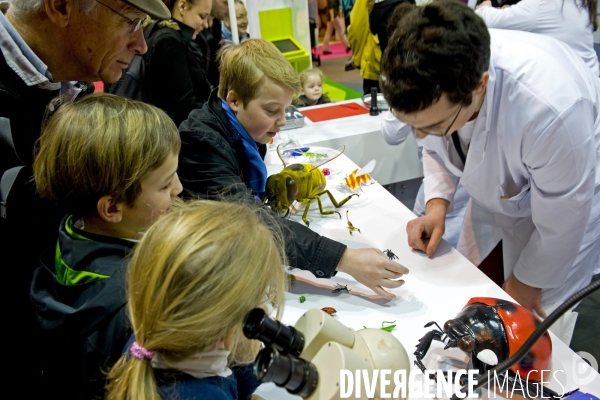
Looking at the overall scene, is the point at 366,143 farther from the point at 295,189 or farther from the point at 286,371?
the point at 286,371

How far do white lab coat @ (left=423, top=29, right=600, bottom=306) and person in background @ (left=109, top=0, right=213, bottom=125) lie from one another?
1.13m

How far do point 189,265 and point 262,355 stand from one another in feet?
0.49

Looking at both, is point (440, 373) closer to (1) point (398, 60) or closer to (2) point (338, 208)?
(1) point (398, 60)

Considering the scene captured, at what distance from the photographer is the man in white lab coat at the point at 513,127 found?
995mm

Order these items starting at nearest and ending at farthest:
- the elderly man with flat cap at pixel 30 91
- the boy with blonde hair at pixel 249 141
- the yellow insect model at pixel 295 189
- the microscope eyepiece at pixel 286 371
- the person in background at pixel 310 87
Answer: the microscope eyepiece at pixel 286 371 → the elderly man with flat cap at pixel 30 91 → the boy with blonde hair at pixel 249 141 → the yellow insect model at pixel 295 189 → the person in background at pixel 310 87

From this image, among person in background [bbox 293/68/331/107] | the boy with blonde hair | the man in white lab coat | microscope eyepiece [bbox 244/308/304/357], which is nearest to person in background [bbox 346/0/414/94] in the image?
person in background [bbox 293/68/331/107]

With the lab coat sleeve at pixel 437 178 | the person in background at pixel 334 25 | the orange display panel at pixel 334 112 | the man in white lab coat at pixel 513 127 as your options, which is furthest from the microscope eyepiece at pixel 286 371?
the person in background at pixel 334 25

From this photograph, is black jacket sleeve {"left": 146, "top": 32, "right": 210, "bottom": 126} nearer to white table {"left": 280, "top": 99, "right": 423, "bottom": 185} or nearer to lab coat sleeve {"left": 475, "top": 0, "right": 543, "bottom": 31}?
white table {"left": 280, "top": 99, "right": 423, "bottom": 185}

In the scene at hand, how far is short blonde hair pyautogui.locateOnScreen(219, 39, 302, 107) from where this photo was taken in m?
1.27

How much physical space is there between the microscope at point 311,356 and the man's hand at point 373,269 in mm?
426

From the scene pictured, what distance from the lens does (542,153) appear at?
1129 millimetres

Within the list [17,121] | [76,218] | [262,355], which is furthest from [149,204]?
[262,355]

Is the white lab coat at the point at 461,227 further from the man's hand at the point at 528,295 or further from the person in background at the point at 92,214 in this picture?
the person in background at the point at 92,214

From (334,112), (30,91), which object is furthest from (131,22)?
(334,112)
